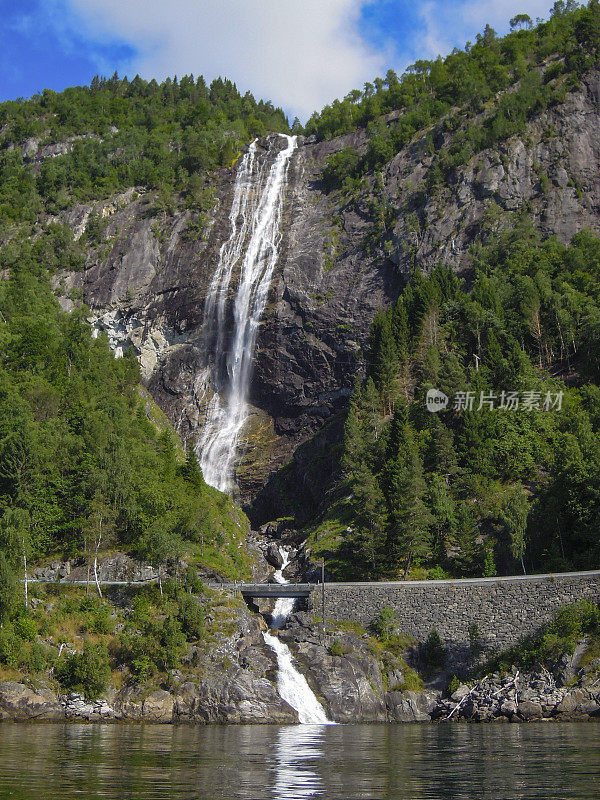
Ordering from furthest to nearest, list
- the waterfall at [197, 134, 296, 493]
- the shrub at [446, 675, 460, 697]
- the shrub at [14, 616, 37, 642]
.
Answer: the waterfall at [197, 134, 296, 493] < the shrub at [446, 675, 460, 697] < the shrub at [14, 616, 37, 642]

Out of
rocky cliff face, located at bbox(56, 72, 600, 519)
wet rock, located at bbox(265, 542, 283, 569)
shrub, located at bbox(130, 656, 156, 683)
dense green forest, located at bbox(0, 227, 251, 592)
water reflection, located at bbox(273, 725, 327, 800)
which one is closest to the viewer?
water reflection, located at bbox(273, 725, 327, 800)

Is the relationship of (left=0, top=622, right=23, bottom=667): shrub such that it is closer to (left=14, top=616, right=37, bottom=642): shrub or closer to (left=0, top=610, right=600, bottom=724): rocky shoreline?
(left=14, top=616, right=37, bottom=642): shrub

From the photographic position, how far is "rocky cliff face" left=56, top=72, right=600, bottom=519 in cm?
10031

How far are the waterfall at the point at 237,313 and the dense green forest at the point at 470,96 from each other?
14871 millimetres

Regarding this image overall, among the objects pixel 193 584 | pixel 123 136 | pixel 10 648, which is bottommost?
pixel 10 648

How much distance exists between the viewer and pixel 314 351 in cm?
10175

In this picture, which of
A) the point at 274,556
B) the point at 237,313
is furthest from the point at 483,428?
the point at 237,313

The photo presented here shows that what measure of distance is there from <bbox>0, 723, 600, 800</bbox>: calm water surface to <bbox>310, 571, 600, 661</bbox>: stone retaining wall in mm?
12731

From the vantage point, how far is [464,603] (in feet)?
179

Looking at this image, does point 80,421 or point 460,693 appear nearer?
point 460,693

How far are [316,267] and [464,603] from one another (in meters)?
68.0

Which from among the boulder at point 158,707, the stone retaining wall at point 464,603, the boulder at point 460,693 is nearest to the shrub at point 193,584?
the stone retaining wall at point 464,603

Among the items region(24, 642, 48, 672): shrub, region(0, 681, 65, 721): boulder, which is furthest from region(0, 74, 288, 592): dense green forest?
region(0, 681, 65, 721): boulder

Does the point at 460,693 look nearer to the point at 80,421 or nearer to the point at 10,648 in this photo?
the point at 10,648
